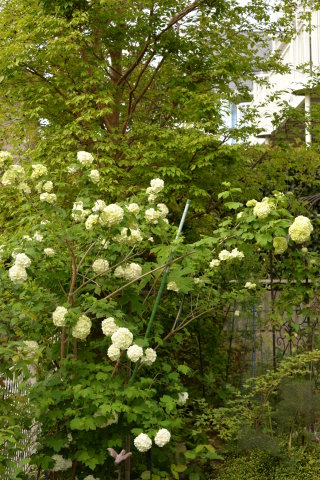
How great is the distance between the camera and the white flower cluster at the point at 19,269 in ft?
12.8

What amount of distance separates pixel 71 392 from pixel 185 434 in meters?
1.70

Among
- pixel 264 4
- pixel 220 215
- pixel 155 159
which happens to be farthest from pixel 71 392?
pixel 264 4

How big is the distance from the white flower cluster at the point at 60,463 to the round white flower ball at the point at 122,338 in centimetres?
100

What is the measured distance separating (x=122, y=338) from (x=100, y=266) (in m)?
0.57

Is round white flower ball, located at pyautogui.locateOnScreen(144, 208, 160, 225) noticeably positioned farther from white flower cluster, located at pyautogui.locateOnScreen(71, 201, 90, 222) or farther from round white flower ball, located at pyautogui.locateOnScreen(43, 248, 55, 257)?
round white flower ball, located at pyautogui.locateOnScreen(43, 248, 55, 257)

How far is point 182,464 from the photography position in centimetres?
500

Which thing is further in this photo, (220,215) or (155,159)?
(220,215)

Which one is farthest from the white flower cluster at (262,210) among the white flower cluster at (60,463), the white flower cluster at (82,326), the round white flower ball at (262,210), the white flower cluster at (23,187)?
the white flower cluster at (60,463)

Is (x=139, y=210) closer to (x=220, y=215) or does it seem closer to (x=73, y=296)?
(x=73, y=296)

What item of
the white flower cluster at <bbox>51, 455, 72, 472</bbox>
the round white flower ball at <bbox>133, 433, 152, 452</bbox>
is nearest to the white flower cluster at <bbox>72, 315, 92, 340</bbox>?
the round white flower ball at <bbox>133, 433, 152, 452</bbox>

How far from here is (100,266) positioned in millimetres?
4250

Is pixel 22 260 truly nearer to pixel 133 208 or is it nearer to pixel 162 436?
pixel 133 208

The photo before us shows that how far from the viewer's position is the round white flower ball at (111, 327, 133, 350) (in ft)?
12.7

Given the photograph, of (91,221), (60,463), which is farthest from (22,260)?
(60,463)
